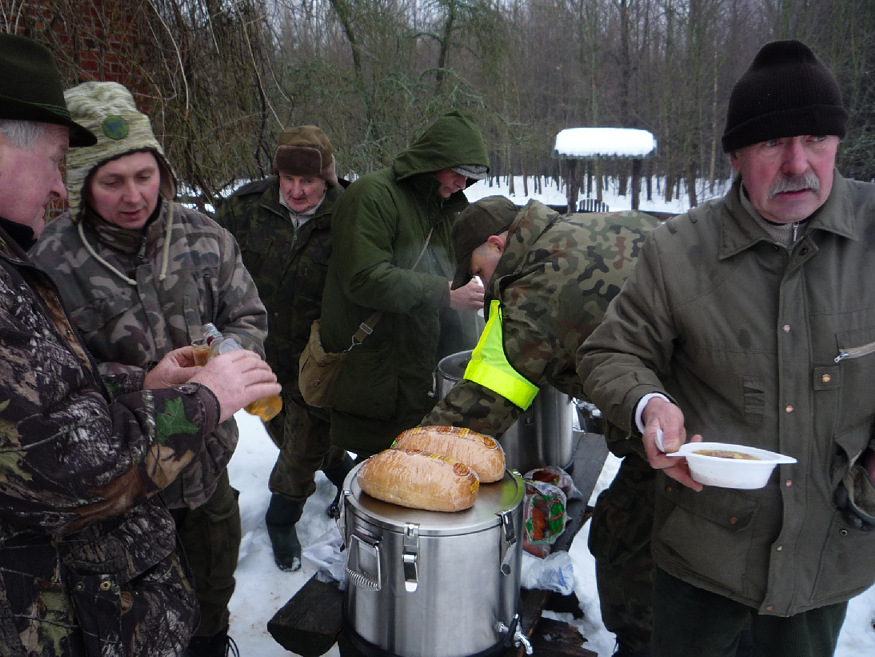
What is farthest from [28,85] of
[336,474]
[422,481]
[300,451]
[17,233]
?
[336,474]

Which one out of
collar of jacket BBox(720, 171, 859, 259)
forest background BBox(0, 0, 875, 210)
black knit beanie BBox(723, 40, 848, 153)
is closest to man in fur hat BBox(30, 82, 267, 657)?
collar of jacket BBox(720, 171, 859, 259)

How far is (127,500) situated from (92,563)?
0.22 metres

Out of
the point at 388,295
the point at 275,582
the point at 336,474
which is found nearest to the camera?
the point at 388,295

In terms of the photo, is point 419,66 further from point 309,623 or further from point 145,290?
point 309,623

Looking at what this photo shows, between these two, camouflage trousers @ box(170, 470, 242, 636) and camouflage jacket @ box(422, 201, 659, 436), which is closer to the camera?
camouflage jacket @ box(422, 201, 659, 436)

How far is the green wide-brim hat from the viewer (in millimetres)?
1271

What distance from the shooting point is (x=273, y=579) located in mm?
3369

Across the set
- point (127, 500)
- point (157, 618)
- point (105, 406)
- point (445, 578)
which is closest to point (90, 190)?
point (105, 406)

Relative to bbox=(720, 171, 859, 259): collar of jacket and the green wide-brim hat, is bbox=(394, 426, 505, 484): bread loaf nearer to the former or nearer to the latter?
bbox=(720, 171, 859, 259): collar of jacket

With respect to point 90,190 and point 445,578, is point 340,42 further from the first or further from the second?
point 445,578

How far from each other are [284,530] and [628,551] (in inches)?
73.7

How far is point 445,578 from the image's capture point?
173cm

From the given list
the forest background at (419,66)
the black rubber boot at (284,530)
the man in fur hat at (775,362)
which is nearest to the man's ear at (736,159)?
the man in fur hat at (775,362)

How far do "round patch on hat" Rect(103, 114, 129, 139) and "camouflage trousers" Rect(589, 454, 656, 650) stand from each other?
6.97 ft
